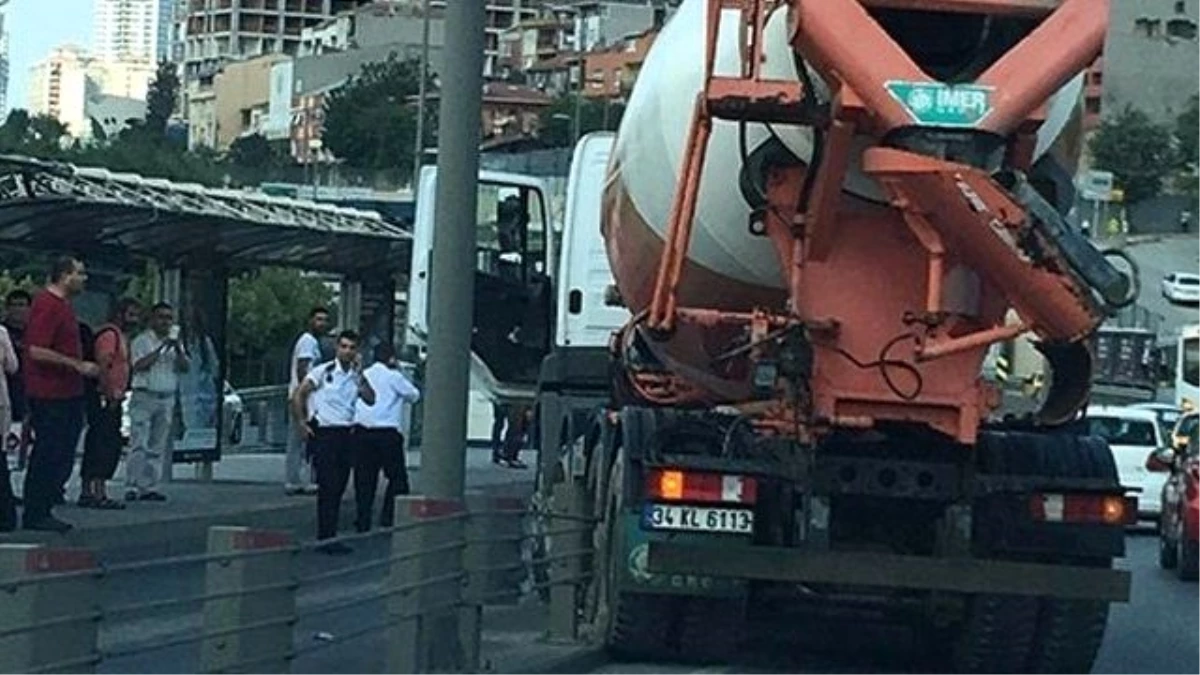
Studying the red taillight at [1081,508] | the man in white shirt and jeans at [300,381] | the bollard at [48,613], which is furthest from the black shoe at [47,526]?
the bollard at [48,613]

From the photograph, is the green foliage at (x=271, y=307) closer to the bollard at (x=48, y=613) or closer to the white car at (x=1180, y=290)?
the white car at (x=1180, y=290)

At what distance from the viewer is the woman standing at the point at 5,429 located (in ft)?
60.1

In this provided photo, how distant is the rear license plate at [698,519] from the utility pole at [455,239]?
103 cm

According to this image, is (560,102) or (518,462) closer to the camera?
(518,462)

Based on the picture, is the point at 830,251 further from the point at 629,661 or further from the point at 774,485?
Answer: the point at 629,661

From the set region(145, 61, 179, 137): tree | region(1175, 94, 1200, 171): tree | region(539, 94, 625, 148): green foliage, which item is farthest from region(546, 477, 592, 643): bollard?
region(145, 61, 179, 137): tree

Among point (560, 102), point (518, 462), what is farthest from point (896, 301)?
point (560, 102)

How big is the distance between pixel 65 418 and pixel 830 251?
23.1ft

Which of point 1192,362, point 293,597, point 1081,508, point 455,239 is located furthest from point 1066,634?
point 1192,362

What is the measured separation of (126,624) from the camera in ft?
34.0

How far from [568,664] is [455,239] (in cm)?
232

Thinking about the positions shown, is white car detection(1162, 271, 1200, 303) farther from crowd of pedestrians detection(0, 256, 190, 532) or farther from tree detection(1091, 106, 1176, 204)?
crowd of pedestrians detection(0, 256, 190, 532)

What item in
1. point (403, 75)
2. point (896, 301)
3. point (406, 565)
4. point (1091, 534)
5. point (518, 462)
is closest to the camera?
point (406, 565)

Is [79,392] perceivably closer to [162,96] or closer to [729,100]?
[729,100]
